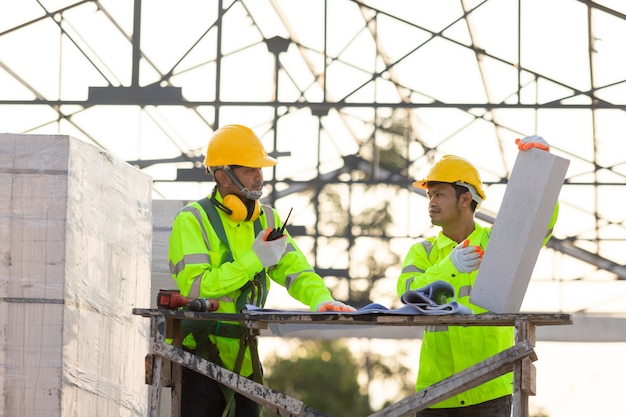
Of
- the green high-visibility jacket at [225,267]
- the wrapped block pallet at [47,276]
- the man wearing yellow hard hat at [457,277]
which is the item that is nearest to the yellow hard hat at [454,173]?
the man wearing yellow hard hat at [457,277]

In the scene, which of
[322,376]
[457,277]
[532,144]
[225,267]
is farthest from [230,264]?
[322,376]

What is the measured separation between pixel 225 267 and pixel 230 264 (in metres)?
0.02

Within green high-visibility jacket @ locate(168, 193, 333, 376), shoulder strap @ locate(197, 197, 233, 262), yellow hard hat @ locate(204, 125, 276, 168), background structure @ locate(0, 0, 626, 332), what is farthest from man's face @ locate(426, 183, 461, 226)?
background structure @ locate(0, 0, 626, 332)

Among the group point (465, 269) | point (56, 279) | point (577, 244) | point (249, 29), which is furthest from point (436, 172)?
point (577, 244)

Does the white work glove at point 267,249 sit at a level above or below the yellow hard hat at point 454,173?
below

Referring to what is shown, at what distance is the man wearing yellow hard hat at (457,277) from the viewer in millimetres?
6301

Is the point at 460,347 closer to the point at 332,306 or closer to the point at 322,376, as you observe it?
the point at 332,306

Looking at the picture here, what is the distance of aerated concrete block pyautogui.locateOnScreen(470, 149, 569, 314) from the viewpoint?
19.7 ft

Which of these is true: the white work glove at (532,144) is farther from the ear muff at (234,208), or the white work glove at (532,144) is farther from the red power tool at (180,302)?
the red power tool at (180,302)

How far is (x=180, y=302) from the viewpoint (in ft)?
19.2

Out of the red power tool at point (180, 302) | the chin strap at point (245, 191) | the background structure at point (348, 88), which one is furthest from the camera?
the background structure at point (348, 88)

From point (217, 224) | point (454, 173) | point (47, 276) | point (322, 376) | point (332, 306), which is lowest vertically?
point (322, 376)

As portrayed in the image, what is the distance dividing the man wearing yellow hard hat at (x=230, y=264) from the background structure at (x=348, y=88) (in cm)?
1226

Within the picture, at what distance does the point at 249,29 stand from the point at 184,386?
15434 millimetres
